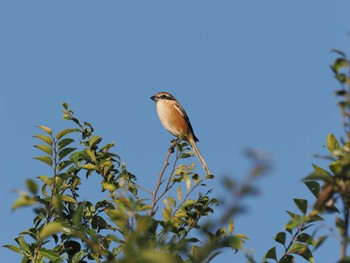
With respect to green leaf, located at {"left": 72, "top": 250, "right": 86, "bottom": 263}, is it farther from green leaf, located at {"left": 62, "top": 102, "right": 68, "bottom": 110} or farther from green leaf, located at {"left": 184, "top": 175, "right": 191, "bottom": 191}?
green leaf, located at {"left": 62, "top": 102, "right": 68, "bottom": 110}

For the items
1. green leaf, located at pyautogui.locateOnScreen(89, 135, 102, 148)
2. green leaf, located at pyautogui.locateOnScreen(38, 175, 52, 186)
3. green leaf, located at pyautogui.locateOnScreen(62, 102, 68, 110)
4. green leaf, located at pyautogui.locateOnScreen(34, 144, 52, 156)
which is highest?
green leaf, located at pyautogui.locateOnScreen(62, 102, 68, 110)

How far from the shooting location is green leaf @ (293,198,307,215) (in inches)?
147

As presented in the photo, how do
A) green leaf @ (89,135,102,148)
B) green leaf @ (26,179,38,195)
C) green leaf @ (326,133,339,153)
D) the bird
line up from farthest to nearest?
the bird < green leaf @ (89,135,102,148) < green leaf @ (326,133,339,153) < green leaf @ (26,179,38,195)

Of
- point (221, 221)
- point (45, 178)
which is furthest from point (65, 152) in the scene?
point (221, 221)

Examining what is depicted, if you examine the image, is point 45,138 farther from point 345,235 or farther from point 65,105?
point 345,235

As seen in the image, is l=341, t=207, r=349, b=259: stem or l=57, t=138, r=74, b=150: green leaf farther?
l=57, t=138, r=74, b=150: green leaf

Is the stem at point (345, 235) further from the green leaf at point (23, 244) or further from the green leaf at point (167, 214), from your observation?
the green leaf at point (23, 244)

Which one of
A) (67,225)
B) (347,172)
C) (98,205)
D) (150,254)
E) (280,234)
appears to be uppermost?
(98,205)

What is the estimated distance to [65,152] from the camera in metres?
4.85

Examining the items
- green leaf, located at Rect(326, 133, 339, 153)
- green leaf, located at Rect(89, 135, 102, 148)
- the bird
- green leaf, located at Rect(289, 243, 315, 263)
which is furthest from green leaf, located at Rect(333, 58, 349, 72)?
the bird

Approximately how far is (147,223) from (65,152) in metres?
3.09

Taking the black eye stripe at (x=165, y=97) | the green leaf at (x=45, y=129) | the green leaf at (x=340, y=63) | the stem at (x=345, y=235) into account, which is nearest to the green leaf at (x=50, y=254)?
the green leaf at (x=45, y=129)

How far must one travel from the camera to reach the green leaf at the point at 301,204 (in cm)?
373

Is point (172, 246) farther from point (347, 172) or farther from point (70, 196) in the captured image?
point (70, 196)
